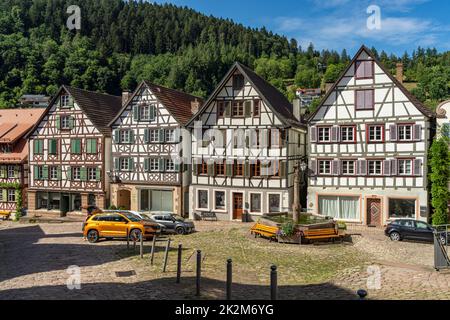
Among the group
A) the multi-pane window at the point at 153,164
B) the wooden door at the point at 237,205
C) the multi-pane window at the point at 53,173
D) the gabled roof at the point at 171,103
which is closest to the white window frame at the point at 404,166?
the wooden door at the point at 237,205

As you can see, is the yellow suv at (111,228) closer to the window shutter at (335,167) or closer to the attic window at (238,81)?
the attic window at (238,81)

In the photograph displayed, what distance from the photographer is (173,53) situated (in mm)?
155500

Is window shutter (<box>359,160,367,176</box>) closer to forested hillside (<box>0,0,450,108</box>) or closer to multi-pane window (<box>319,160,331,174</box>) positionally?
multi-pane window (<box>319,160,331,174</box>)

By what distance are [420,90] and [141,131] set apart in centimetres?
8612

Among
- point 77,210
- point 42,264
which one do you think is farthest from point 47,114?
point 42,264

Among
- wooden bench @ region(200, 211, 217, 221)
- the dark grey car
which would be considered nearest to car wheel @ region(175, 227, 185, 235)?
the dark grey car

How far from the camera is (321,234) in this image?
22.7 m

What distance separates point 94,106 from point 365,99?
24.9 m

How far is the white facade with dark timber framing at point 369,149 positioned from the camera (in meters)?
28.9

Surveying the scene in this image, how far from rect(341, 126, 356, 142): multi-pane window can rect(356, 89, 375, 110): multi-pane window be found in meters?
1.60

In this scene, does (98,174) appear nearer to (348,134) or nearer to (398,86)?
(348,134)
